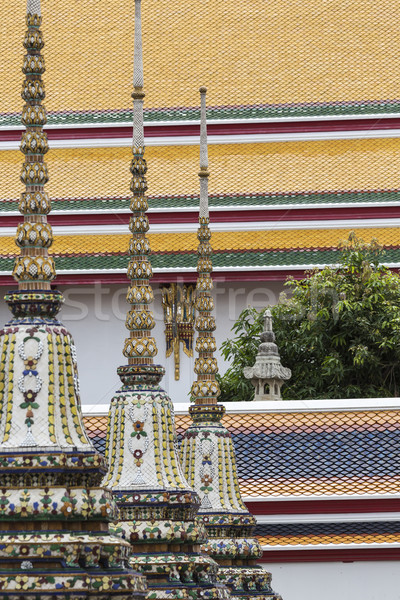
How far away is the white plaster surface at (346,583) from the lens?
52.5ft

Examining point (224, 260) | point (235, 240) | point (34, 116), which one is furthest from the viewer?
point (235, 240)

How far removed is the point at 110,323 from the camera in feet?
80.6

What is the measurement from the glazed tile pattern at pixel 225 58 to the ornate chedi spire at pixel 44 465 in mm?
18977

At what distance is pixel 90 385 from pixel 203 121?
1139 centimetres

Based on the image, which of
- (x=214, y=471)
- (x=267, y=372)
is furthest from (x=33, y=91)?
(x=267, y=372)

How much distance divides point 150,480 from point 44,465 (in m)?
2.56

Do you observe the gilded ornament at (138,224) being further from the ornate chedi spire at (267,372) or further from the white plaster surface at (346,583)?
the ornate chedi spire at (267,372)

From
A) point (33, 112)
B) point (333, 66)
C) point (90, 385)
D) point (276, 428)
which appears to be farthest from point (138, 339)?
point (333, 66)

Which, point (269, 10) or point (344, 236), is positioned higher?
point (269, 10)

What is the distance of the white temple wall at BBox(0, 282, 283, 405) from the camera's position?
24.0m

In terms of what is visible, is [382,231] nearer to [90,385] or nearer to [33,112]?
[90,385]

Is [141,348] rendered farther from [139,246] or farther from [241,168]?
[241,168]

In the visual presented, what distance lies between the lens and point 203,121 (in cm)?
1312

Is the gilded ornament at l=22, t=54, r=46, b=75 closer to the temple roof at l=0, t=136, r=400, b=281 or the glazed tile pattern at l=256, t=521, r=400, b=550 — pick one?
the glazed tile pattern at l=256, t=521, r=400, b=550
